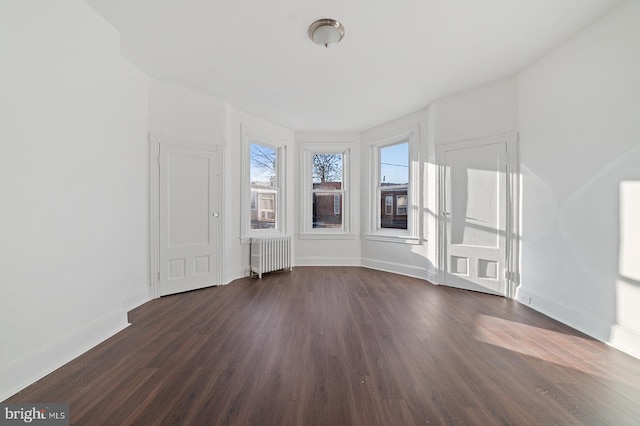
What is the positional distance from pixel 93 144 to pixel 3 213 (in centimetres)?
88

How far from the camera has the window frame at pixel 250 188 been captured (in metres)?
4.31

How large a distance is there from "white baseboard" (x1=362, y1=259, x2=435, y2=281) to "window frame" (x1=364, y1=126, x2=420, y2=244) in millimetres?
423

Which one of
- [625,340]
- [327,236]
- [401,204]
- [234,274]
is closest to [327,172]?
[327,236]

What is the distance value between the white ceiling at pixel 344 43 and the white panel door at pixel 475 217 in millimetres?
961

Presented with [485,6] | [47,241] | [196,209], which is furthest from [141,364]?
[485,6]

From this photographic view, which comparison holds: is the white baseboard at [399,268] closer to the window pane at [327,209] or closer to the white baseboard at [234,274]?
the window pane at [327,209]

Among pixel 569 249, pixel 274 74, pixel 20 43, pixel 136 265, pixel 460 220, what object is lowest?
pixel 136 265

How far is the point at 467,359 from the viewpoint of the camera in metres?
1.90

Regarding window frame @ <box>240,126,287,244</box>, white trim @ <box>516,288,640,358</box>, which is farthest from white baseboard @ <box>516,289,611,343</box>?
window frame @ <box>240,126,287,244</box>

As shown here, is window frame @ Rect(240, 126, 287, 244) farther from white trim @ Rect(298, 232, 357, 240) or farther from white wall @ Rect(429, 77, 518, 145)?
white wall @ Rect(429, 77, 518, 145)

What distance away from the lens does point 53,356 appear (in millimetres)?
1767

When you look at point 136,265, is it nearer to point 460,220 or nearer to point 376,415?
point 376,415

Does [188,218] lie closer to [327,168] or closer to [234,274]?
[234,274]

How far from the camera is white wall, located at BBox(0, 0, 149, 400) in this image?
5.09 feet
